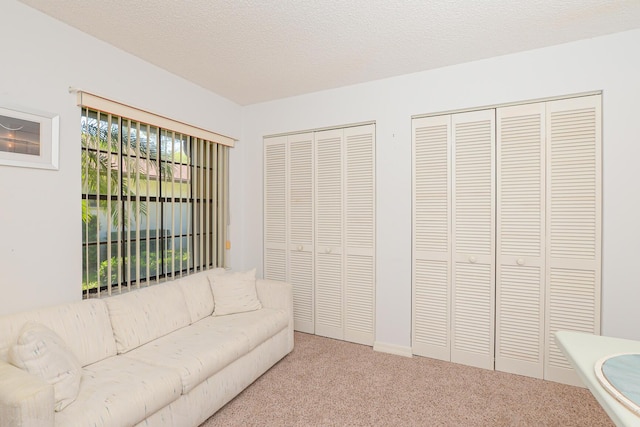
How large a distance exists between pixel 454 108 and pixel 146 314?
297cm

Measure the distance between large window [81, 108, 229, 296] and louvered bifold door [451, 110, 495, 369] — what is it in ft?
8.02

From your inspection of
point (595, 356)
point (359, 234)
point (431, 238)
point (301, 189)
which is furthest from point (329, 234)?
point (595, 356)

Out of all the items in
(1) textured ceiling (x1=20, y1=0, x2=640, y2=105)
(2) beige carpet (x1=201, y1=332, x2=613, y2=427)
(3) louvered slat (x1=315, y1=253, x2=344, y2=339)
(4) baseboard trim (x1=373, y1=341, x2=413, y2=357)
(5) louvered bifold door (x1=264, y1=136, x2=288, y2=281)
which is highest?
(1) textured ceiling (x1=20, y1=0, x2=640, y2=105)

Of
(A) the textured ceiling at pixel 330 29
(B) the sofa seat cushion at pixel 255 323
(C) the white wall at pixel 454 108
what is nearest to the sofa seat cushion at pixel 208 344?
(B) the sofa seat cushion at pixel 255 323

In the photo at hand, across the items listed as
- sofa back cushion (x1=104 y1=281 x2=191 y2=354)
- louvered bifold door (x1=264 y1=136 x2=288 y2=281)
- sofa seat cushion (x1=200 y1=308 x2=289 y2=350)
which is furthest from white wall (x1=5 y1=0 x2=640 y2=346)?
sofa seat cushion (x1=200 y1=308 x2=289 y2=350)

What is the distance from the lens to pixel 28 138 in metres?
1.93

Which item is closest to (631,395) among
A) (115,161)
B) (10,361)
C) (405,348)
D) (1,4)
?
(405,348)

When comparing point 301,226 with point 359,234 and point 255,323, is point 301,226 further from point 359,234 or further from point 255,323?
point 255,323

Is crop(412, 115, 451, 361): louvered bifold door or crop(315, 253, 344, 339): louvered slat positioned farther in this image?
crop(315, 253, 344, 339): louvered slat

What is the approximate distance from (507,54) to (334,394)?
9.80ft

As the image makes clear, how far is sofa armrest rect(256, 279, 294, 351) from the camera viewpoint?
114 inches

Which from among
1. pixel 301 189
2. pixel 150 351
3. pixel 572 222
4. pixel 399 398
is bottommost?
pixel 399 398

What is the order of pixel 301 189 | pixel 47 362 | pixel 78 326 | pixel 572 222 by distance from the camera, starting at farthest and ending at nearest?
pixel 301 189, pixel 572 222, pixel 78 326, pixel 47 362

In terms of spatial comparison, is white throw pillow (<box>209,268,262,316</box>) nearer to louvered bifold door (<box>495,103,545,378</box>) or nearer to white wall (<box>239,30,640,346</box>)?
white wall (<box>239,30,640,346</box>)
